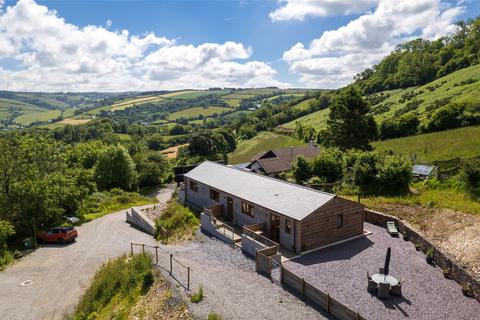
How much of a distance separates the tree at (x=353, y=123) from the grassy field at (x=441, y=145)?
4.68 metres

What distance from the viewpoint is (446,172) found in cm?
3209

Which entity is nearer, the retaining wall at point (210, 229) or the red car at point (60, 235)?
the retaining wall at point (210, 229)

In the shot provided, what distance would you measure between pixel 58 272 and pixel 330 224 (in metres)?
19.9

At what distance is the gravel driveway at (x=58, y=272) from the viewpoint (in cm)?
2250

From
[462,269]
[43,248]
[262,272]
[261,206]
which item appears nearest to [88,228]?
[43,248]

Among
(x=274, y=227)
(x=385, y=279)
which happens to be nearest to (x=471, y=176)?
(x=385, y=279)

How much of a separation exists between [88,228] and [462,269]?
110 ft

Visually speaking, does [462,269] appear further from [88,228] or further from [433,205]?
[88,228]

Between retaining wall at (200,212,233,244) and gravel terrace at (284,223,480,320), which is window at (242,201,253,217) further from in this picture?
gravel terrace at (284,223,480,320)

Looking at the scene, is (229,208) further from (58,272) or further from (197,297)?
(58,272)

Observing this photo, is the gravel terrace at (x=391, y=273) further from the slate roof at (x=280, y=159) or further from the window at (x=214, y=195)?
the slate roof at (x=280, y=159)

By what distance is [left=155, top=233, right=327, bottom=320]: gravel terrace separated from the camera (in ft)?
53.0

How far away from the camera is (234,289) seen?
1830 cm

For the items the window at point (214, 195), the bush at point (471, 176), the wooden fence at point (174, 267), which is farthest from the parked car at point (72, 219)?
the bush at point (471, 176)
